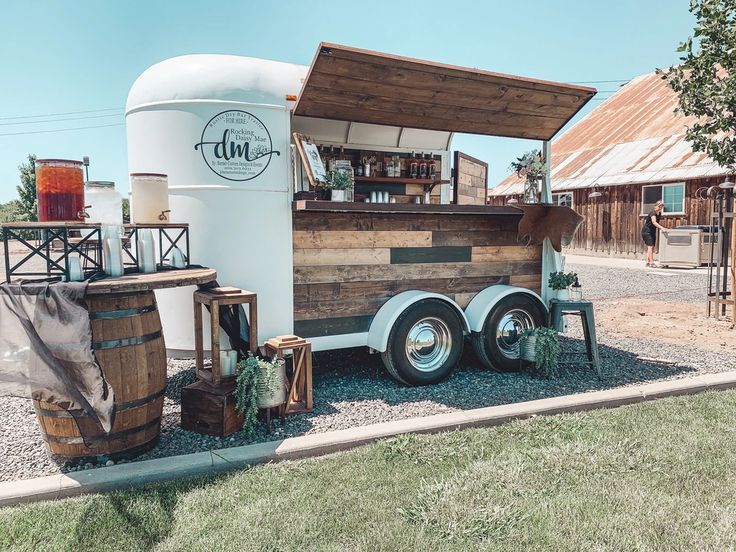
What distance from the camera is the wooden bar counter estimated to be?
311 centimetres

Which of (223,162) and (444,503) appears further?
(223,162)

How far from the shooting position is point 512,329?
5277 mm

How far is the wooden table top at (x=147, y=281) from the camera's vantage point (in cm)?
298

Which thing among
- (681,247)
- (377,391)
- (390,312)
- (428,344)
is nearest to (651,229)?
(681,247)

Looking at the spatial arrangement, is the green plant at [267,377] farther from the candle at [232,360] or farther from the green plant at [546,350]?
the green plant at [546,350]

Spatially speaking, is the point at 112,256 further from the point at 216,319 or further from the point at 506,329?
the point at 506,329

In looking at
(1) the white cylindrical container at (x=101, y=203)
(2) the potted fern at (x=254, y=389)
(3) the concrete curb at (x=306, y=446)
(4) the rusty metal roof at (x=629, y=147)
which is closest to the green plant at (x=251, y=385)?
(2) the potted fern at (x=254, y=389)

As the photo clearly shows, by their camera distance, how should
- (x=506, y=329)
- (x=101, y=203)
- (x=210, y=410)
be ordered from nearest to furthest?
(x=101, y=203) → (x=210, y=410) → (x=506, y=329)

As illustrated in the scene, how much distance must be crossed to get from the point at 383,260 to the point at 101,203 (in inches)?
89.3

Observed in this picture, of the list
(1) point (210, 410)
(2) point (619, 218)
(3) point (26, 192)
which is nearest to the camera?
(1) point (210, 410)

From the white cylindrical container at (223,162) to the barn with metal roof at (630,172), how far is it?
12.5 m

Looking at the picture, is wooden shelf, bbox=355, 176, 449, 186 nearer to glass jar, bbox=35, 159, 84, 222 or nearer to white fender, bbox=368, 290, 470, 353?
white fender, bbox=368, 290, 470, 353

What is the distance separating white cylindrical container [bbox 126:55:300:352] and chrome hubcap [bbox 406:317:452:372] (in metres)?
1.15

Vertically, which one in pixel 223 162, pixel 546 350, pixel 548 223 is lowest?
pixel 546 350
